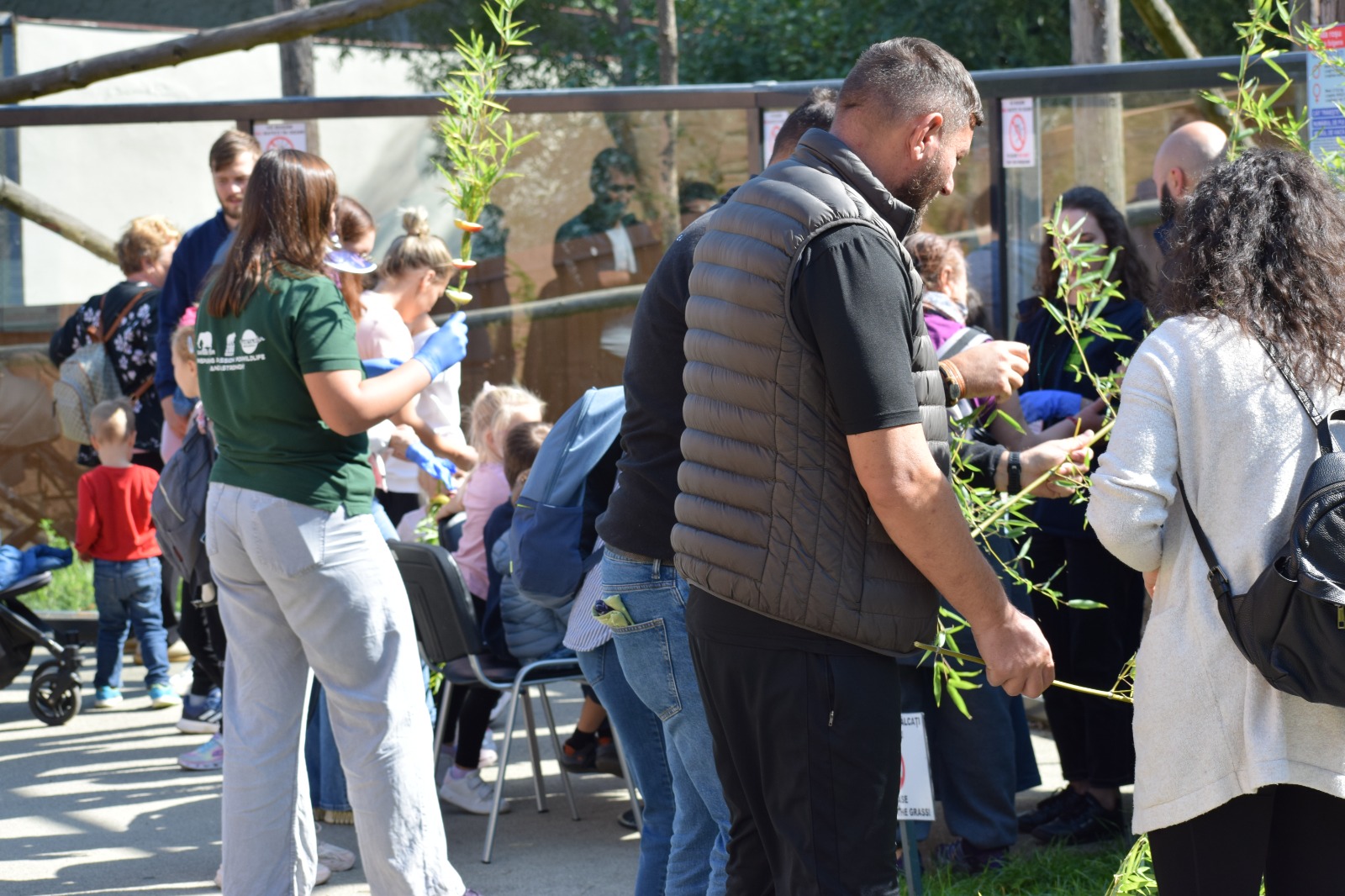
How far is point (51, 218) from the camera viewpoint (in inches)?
313

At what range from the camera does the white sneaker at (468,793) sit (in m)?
5.15

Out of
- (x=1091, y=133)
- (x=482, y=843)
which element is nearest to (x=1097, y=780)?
(x=482, y=843)

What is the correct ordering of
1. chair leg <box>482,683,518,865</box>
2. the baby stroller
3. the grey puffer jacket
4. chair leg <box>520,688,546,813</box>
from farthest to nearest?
the baby stroller < chair leg <box>520,688,546,813</box> < the grey puffer jacket < chair leg <box>482,683,518,865</box>

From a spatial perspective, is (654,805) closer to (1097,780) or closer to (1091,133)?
(1097,780)

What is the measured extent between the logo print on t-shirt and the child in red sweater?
137 inches

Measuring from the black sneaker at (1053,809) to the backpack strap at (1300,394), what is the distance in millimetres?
2581

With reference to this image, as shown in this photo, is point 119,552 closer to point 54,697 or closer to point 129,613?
point 129,613

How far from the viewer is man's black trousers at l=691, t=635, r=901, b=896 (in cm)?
236

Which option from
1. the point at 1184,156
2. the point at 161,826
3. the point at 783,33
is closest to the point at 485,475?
the point at 161,826

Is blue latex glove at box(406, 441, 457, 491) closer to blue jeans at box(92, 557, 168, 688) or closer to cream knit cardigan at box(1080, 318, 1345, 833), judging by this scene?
blue jeans at box(92, 557, 168, 688)

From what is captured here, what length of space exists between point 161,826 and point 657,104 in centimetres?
420

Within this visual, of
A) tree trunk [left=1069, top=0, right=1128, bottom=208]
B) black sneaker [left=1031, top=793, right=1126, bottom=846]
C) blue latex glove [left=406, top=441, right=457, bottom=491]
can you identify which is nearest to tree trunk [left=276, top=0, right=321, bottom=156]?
tree trunk [left=1069, top=0, right=1128, bottom=208]

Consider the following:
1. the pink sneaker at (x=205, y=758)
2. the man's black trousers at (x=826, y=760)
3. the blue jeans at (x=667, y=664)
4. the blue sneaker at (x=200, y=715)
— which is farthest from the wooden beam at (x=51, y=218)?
the man's black trousers at (x=826, y=760)

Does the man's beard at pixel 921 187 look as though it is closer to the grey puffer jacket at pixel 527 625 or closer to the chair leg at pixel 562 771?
the grey puffer jacket at pixel 527 625
